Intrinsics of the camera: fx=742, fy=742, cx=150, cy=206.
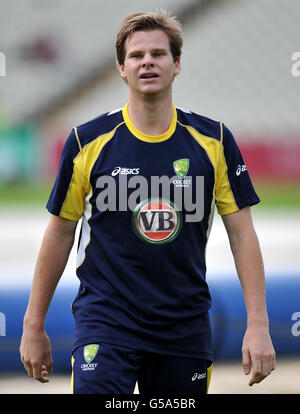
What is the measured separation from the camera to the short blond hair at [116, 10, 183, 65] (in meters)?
2.39

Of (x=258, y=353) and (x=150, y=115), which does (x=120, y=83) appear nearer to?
(x=150, y=115)

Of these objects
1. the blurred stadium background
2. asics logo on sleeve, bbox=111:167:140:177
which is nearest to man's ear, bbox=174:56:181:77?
asics logo on sleeve, bbox=111:167:140:177

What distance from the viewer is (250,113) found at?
1214 cm

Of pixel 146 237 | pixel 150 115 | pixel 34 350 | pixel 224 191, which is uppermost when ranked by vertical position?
pixel 150 115

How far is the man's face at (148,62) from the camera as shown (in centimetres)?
234

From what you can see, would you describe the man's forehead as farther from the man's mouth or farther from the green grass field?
the green grass field

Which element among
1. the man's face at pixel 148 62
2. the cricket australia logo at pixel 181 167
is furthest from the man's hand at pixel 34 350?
the man's face at pixel 148 62

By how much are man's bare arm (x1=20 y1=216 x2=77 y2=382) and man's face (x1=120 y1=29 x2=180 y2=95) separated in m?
0.50

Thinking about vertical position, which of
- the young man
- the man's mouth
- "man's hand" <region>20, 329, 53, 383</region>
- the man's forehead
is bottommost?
"man's hand" <region>20, 329, 53, 383</region>

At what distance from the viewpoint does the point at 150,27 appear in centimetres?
240

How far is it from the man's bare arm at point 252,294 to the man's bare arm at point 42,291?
54cm

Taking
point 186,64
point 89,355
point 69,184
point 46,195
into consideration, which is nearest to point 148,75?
point 69,184

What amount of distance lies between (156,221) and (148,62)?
50 centimetres

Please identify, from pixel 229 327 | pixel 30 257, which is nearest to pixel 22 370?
pixel 229 327
